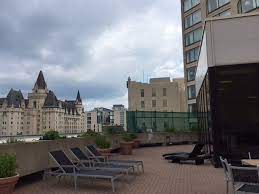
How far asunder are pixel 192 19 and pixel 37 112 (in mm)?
107183

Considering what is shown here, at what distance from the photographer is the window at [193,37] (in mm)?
49719

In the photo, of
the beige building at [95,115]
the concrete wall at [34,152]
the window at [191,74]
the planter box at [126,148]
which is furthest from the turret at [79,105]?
the concrete wall at [34,152]

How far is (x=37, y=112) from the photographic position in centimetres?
14350

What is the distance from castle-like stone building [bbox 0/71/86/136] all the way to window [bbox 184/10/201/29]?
93772 mm

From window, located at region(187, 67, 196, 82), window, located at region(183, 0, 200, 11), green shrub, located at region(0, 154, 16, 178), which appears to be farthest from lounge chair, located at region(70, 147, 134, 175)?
window, located at region(183, 0, 200, 11)

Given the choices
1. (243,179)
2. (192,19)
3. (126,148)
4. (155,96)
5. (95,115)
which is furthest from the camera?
(95,115)

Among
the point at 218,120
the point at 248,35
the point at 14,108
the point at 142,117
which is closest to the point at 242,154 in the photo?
the point at 218,120

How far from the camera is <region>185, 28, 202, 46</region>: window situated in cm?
4972

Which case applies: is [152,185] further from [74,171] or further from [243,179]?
[243,179]

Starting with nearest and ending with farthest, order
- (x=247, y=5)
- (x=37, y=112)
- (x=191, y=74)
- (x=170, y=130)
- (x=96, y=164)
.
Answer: (x=96, y=164) < (x=170, y=130) < (x=247, y=5) < (x=191, y=74) < (x=37, y=112)

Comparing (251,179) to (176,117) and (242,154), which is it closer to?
(242,154)

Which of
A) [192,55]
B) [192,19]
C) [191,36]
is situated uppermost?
[192,19]

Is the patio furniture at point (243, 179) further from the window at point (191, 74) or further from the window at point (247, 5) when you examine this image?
the window at point (191, 74)

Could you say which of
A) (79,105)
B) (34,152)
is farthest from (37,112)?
(34,152)
